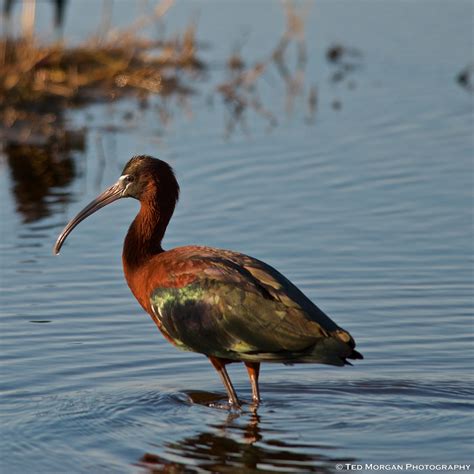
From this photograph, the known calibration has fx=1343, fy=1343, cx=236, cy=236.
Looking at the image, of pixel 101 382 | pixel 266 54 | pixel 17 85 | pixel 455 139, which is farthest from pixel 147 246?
pixel 266 54

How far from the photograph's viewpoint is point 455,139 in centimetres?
1415

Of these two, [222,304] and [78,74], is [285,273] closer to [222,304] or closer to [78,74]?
[222,304]

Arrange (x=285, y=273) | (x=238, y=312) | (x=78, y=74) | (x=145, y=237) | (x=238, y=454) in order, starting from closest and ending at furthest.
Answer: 1. (x=238, y=454)
2. (x=238, y=312)
3. (x=145, y=237)
4. (x=285, y=273)
5. (x=78, y=74)

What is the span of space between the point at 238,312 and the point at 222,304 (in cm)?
12

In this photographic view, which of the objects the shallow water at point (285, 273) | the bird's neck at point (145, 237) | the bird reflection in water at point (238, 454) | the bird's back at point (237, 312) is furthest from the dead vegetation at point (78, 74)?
the bird reflection in water at point (238, 454)

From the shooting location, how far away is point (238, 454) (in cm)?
700

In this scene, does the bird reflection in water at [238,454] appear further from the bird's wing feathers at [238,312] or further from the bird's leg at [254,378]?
the bird's wing feathers at [238,312]

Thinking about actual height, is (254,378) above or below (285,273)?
below

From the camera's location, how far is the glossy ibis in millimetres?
7203

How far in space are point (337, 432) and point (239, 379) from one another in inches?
49.8

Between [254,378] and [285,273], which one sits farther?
[285,273]

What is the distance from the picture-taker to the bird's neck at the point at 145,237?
8016mm

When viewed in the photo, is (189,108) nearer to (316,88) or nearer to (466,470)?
(316,88)

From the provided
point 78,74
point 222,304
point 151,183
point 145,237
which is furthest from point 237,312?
point 78,74
